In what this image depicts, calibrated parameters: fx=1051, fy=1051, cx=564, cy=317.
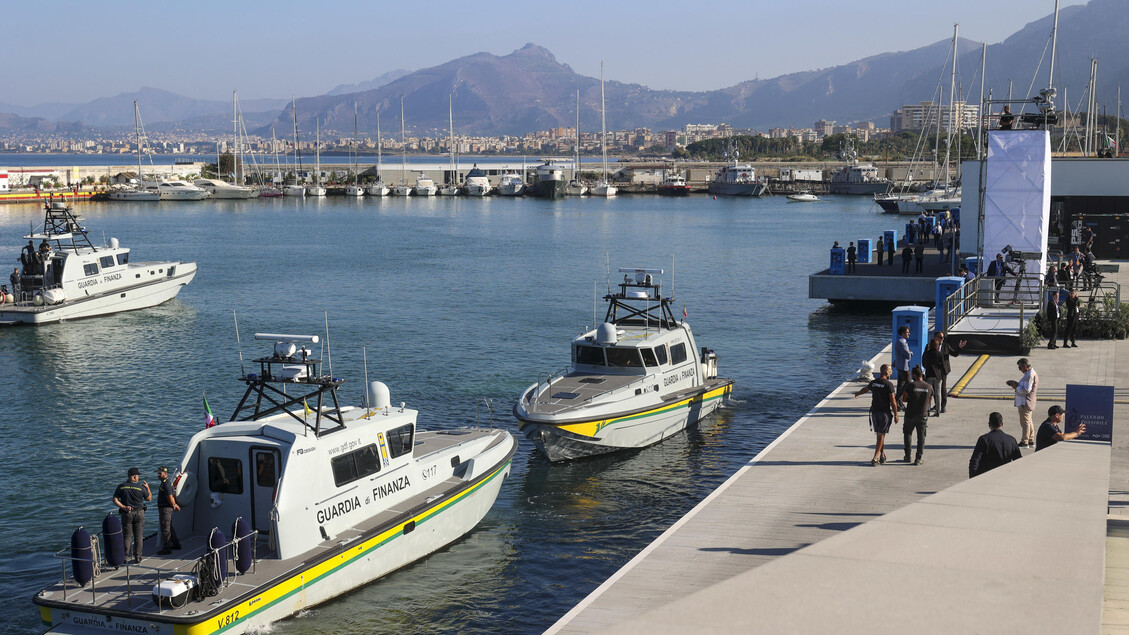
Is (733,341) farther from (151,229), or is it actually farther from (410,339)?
(151,229)

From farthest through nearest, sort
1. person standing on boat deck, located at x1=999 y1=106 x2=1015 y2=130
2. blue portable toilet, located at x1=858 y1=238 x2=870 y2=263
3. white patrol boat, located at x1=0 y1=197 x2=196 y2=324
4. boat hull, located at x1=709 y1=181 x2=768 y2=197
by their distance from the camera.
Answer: boat hull, located at x1=709 y1=181 x2=768 y2=197 → blue portable toilet, located at x1=858 y1=238 x2=870 y2=263 → white patrol boat, located at x1=0 y1=197 x2=196 y2=324 → person standing on boat deck, located at x1=999 y1=106 x2=1015 y2=130

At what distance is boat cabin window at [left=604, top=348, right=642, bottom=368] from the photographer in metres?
24.1

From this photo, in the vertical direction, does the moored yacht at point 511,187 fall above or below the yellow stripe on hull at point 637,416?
above

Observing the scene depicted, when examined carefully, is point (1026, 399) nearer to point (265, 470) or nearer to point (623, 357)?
point (623, 357)

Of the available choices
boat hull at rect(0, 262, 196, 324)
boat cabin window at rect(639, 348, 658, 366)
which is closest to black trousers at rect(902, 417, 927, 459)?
boat cabin window at rect(639, 348, 658, 366)

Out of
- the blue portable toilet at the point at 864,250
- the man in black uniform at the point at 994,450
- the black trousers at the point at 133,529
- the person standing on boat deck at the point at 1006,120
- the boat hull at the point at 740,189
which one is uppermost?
the person standing on boat deck at the point at 1006,120

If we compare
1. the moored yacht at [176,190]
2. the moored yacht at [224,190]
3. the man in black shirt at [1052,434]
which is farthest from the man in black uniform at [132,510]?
the moored yacht at [224,190]

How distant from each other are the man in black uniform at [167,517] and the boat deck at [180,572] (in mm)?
132

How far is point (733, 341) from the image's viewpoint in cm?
3884

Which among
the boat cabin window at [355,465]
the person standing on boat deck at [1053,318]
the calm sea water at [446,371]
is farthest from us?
the person standing on boat deck at [1053,318]

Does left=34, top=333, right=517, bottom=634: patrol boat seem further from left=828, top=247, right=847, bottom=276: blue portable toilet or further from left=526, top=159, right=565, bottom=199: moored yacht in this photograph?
left=526, top=159, right=565, bottom=199: moored yacht

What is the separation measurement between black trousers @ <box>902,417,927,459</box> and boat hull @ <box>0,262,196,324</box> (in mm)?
36323

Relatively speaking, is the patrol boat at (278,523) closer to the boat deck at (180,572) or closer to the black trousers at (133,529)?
the boat deck at (180,572)

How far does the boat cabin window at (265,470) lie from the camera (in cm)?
1493
